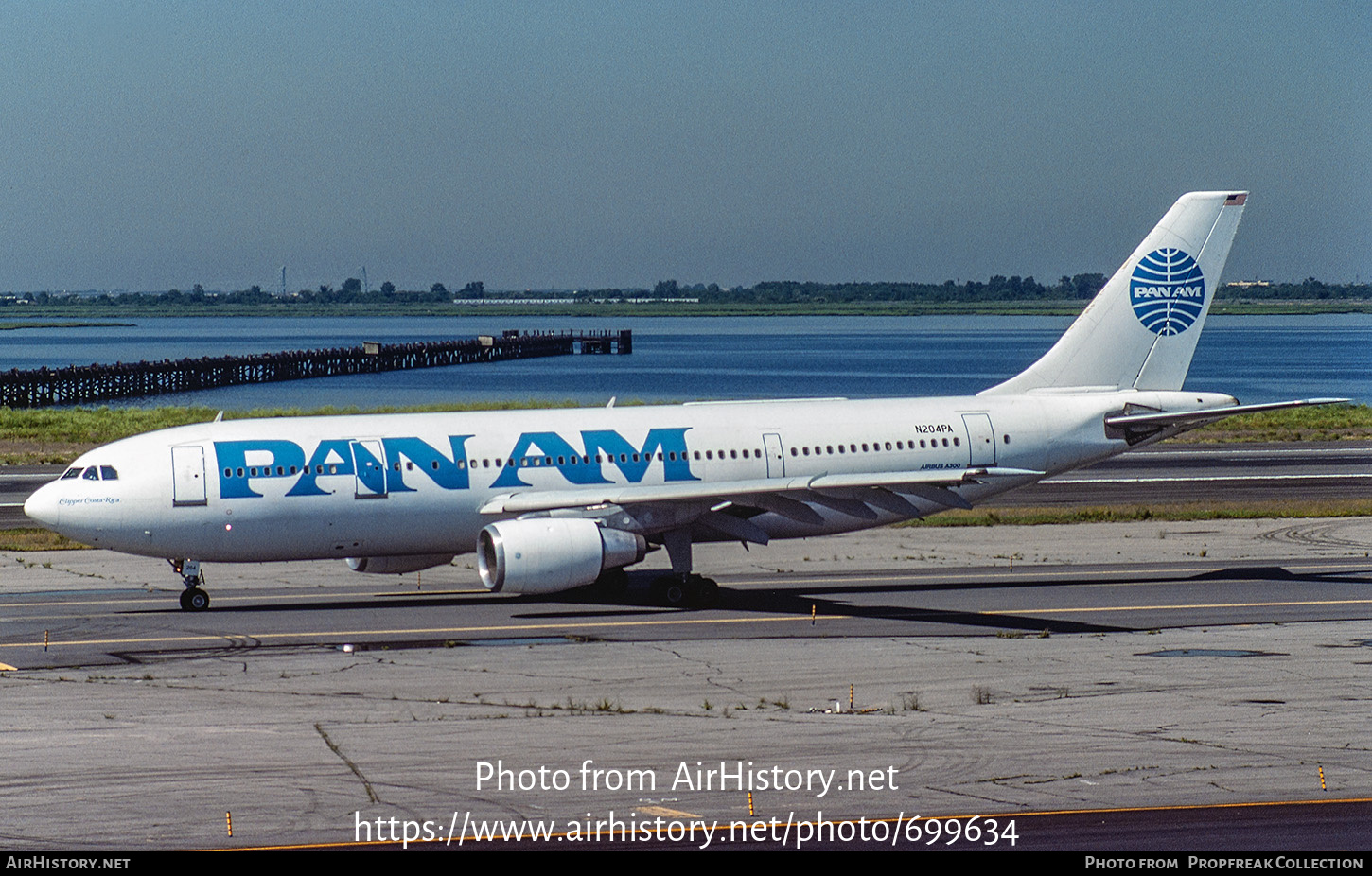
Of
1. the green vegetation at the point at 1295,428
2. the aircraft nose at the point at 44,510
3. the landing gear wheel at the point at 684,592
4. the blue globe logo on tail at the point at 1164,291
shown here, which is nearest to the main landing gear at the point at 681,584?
the landing gear wheel at the point at 684,592

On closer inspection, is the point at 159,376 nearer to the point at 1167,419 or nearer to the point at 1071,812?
the point at 1167,419

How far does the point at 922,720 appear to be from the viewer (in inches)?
914

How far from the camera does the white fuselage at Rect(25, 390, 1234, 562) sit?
3397cm

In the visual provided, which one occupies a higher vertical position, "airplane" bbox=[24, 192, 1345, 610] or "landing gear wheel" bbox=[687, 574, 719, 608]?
"airplane" bbox=[24, 192, 1345, 610]

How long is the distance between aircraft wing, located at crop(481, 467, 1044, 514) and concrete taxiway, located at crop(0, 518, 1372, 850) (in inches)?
94.9

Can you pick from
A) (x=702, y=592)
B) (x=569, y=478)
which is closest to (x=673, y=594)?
(x=702, y=592)

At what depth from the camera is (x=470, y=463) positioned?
35781 mm

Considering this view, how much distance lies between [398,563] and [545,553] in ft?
17.5

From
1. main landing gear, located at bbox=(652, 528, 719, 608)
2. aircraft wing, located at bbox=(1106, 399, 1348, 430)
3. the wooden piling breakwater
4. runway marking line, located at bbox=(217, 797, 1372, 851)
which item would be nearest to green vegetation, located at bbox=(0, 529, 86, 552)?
main landing gear, located at bbox=(652, 528, 719, 608)

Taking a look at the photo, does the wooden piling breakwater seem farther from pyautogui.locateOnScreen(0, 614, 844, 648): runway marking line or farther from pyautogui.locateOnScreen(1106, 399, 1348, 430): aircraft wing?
pyautogui.locateOnScreen(1106, 399, 1348, 430): aircraft wing

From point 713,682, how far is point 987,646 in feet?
20.8

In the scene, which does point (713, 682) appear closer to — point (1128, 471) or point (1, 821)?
point (1, 821)

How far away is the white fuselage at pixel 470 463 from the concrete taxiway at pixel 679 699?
6.28 feet
